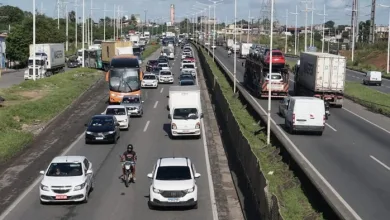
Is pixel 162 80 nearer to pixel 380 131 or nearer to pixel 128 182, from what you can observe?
pixel 380 131

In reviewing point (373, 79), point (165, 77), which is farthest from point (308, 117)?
point (373, 79)

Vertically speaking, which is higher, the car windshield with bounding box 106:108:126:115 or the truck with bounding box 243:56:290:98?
the truck with bounding box 243:56:290:98

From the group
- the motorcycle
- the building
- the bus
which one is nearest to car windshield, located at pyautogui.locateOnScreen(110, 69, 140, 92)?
the bus

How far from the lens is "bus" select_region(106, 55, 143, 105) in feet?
145

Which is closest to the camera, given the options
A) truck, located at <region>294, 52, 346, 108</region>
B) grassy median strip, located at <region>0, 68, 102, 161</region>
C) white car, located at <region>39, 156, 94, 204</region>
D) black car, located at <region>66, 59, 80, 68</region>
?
white car, located at <region>39, 156, 94, 204</region>

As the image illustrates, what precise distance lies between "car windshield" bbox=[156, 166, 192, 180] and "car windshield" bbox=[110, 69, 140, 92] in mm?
25691

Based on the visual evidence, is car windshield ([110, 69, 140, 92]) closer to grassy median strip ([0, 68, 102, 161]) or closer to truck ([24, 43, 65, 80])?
grassy median strip ([0, 68, 102, 161])

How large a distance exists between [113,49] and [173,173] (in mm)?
55042

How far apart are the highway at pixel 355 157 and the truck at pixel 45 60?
3514 centimetres

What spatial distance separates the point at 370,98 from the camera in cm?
5309

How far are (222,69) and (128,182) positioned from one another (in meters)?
52.9

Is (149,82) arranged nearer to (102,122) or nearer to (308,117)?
(102,122)

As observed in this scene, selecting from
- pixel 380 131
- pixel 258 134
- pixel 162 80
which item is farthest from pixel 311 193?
pixel 162 80

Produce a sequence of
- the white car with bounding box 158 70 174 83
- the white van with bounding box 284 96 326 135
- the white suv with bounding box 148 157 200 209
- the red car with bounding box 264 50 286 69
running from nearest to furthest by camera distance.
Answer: the white suv with bounding box 148 157 200 209
the white van with bounding box 284 96 326 135
the red car with bounding box 264 50 286 69
the white car with bounding box 158 70 174 83
